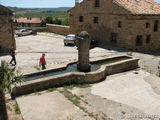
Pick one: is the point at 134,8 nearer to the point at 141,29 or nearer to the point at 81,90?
the point at 141,29

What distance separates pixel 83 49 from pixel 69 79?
7.52ft

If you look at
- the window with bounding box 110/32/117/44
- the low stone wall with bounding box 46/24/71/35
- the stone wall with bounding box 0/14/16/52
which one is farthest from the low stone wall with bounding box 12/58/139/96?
the low stone wall with bounding box 46/24/71/35

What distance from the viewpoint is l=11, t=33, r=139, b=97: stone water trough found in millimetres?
10172

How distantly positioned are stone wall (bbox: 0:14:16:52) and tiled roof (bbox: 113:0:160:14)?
12774mm

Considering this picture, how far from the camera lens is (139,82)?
12.1 metres

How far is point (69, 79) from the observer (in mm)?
11492

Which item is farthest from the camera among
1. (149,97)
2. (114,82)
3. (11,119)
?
(114,82)

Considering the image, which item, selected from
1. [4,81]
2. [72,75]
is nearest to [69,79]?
[72,75]

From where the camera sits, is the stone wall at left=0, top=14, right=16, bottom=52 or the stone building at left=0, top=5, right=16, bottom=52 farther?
the stone wall at left=0, top=14, right=16, bottom=52

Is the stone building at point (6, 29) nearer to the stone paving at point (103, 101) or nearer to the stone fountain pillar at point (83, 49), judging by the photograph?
the stone fountain pillar at point (83, 49)

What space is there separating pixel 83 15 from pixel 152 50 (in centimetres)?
1139

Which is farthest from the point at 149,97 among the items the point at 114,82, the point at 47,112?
the point at 47,112

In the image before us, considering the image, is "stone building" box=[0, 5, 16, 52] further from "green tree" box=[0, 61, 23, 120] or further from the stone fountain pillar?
"green tree" box=[0, 61, 23, 120]

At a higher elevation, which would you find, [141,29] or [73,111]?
[141,29]
